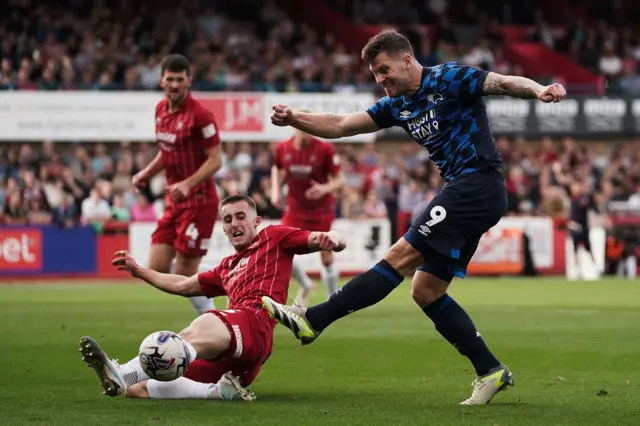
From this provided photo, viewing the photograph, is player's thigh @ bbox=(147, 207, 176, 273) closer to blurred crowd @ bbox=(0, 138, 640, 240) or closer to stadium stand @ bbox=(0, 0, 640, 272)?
blurred crowd @ bbox=(0, 138, 640, 240)

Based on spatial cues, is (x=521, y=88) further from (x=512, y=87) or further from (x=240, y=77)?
(x=240, y=77)

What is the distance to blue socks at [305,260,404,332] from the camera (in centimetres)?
777

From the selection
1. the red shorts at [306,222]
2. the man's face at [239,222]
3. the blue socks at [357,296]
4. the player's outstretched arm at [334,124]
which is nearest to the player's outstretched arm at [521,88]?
the player's outstretched arm at [334,124]

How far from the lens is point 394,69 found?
8.05 meters

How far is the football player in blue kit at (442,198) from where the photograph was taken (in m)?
7.88

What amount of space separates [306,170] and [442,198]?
30.1ft

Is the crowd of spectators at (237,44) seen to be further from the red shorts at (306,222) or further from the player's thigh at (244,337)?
the player's thigh at (244,337)

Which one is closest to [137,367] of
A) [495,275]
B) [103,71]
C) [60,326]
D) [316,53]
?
[60,326]

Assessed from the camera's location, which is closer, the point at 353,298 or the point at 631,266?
the point at 353,298

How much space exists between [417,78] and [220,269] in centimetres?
190

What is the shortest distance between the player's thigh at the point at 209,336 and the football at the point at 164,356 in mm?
331

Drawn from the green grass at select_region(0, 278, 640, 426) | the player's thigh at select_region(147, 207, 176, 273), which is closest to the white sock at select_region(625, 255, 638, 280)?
the green grass at select_region(0, 278, 640, 426)

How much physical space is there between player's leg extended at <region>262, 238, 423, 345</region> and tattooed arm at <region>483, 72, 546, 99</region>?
1110mm

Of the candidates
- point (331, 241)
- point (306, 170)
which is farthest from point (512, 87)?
point (306, 170)
